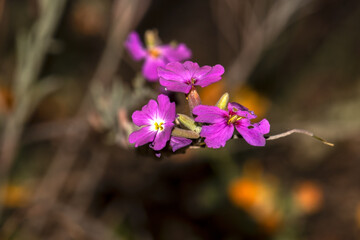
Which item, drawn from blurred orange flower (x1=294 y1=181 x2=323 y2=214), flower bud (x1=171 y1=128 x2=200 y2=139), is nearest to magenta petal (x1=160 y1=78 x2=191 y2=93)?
flower bud (x1=171 y1=128 x2=200 y2=139)

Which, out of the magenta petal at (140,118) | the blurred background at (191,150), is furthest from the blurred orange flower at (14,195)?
the magenta petal at (140,118)

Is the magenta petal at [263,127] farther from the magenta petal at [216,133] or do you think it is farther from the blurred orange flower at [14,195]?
the blurred orange flower at [14,195]

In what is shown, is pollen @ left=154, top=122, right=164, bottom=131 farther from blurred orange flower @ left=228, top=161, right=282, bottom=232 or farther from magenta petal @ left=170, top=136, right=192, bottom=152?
blurred orange flower @ left=228, top=161, right=282, bottom=232

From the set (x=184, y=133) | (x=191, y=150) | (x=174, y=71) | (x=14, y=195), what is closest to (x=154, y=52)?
(x=174, y=71)

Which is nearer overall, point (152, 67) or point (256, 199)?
point (152, 67)

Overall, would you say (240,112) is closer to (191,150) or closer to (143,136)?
(143,136)

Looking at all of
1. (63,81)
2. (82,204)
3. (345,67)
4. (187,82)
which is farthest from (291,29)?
(187,82)

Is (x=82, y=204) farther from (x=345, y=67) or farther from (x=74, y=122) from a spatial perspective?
(x=345, y=67)
